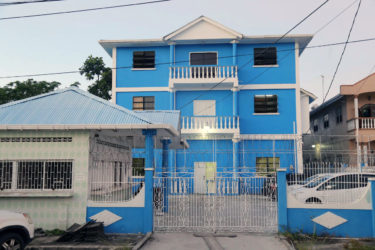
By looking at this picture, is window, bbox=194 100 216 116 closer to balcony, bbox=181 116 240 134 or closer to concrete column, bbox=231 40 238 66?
balcony, bbox=181 116 240 134

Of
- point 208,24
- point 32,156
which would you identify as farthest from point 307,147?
point 32,156

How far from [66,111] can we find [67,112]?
87mm

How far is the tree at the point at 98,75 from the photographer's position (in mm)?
27828

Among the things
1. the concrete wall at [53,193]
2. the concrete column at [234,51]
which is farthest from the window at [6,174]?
the concrete column at [234,51]

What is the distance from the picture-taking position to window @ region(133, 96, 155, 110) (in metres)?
22.7

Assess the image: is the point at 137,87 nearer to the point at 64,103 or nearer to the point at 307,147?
the point at 64,103

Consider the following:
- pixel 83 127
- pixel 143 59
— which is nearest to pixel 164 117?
pixel 83 127

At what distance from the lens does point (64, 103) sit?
11539mm

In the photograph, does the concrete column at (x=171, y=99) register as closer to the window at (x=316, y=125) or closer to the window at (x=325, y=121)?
the window at (x=325, y=121)

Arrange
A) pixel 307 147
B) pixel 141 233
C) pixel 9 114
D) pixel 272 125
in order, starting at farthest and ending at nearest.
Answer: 1. pixel 307 147
2. pixel 272 125
3. pixel 9 114
4. pixel 141 233

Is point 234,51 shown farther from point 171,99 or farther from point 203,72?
point 171,99

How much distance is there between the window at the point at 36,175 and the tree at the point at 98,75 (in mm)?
17669

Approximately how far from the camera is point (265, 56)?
74.3ft

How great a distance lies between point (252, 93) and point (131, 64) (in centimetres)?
779
